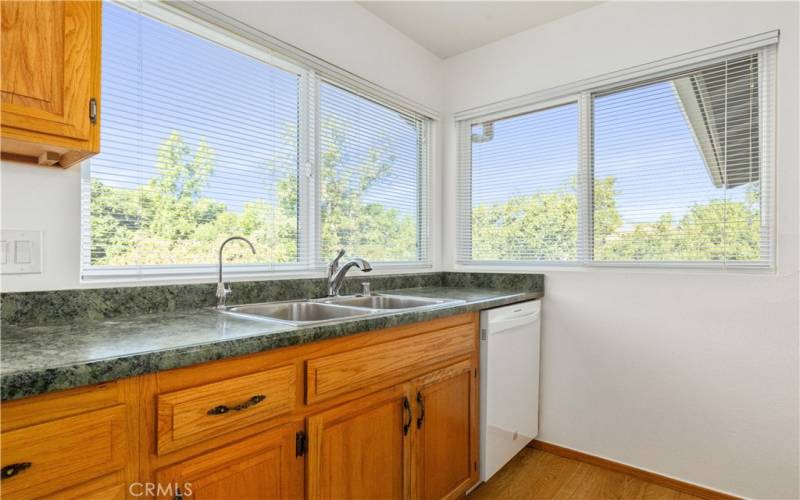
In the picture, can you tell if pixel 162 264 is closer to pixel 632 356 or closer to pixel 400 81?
pixel 400 81

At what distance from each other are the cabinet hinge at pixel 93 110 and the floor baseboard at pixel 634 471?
8.58ft

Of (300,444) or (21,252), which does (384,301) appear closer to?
(300,444)

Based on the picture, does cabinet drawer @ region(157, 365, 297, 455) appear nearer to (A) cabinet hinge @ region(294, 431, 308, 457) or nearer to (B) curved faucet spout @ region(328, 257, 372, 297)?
(A) cabinet hinge @ region(294, 431, 308, 457)

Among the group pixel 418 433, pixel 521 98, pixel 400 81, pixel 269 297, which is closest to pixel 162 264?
pixel 269 297

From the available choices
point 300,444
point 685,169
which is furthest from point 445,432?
point 685,169

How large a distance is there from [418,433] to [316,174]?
1.31 m

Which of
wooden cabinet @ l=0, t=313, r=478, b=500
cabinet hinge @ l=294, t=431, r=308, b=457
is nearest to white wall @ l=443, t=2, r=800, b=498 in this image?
wooden cabinet @ l=0, t=313, r=478, b=500

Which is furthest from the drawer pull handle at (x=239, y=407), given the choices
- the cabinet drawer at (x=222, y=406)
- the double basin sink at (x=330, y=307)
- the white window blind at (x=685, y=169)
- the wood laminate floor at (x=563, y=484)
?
the white window blind at (x=685, y=169)

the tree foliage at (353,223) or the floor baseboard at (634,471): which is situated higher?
the tree foliage at (353,223)

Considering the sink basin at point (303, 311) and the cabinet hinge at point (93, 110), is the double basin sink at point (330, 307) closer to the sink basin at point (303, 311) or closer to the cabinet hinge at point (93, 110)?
the sink basin at point (303, 311)

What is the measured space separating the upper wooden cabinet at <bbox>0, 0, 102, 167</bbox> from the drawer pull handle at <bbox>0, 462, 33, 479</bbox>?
2.37 ft

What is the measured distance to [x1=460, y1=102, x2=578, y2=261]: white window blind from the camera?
8.23 ft

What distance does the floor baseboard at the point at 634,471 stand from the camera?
201 centimetres

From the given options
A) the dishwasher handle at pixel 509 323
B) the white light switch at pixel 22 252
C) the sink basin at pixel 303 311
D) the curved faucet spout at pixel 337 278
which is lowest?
the dishwasher handle at pixel 509 323
